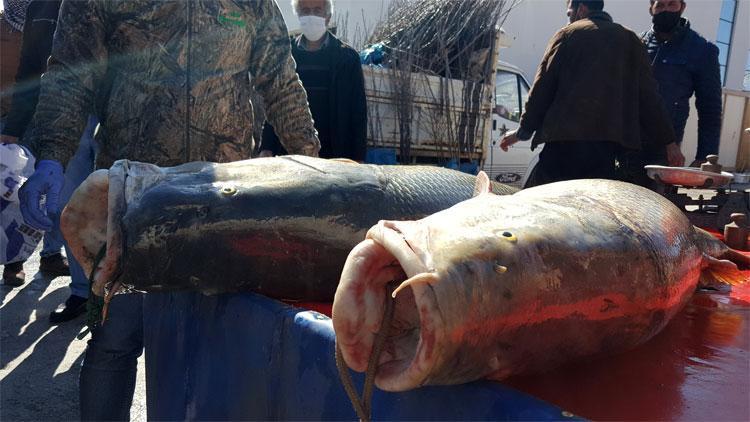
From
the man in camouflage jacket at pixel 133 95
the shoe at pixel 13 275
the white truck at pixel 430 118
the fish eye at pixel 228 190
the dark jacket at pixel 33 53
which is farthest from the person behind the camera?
the white truck at pixel 430 118

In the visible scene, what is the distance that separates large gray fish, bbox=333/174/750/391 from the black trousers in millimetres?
2506

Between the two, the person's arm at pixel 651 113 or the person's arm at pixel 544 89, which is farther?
the person's arm at pixel 544 89

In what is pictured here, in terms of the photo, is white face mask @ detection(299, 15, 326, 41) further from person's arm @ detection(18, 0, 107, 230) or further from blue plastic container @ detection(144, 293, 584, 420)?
blue plastic container @ detection(144, 293, 584, 420)

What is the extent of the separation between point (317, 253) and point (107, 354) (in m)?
0.95

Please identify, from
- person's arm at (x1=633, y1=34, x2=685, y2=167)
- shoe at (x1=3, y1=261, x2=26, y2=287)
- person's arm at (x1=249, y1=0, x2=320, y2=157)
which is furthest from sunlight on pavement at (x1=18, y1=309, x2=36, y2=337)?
person's arm at (x1=633, y1=34, x2=685, y2=167)

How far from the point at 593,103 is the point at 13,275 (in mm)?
4364

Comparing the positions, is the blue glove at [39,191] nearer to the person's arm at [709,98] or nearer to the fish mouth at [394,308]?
the fish mouth at [394,308]

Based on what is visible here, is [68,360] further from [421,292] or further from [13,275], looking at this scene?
[421,292]

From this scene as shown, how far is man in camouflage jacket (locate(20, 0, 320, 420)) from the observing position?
2232 millimetres

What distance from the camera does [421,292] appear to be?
1.00 meters

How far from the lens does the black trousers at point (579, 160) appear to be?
3.88m

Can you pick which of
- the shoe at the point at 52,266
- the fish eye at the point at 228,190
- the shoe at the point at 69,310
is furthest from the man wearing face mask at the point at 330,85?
the fish eye at the point at 228,190

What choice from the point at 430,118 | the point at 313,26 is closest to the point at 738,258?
the point at 313,26

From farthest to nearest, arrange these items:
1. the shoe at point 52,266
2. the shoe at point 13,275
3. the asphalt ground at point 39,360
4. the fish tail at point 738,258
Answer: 1. the shoe at point 52,266
2. the shoe at point 13,275
3. the asphalt ground at point 39,360
4. the fish tail at point 738,258
